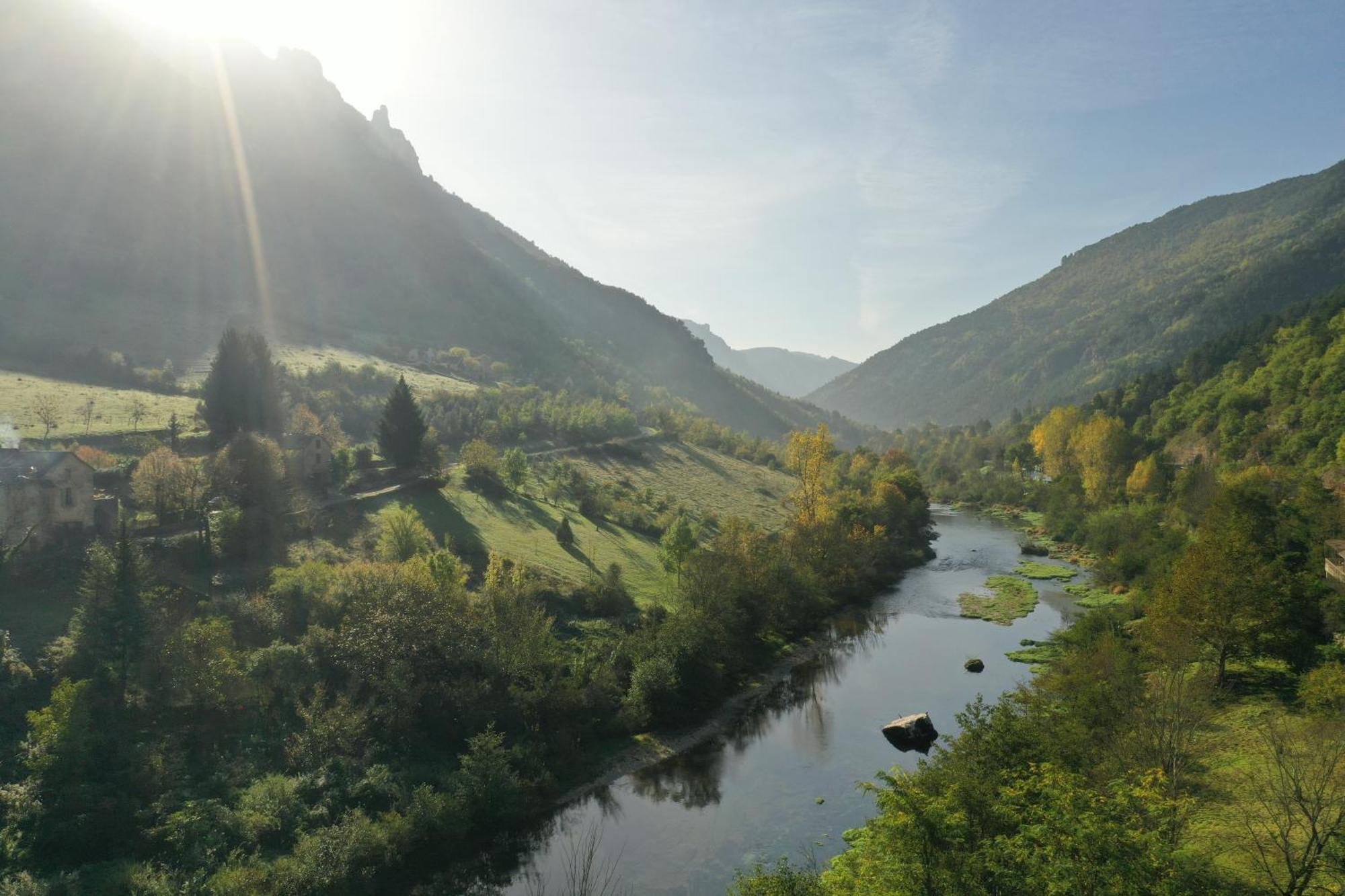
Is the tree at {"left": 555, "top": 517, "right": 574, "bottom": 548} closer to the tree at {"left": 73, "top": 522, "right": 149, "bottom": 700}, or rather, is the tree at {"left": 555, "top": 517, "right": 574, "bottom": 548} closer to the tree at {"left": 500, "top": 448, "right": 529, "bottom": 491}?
the tree at {"left": 500, "top": 448, "right": 529, "bottom": 491}

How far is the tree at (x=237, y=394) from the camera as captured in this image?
6531cm

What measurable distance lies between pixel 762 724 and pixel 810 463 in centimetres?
3135

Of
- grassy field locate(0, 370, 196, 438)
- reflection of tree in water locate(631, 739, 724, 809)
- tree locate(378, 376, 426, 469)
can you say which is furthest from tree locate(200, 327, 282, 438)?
reflection of tree in water locate(631, 739, 724, 809)

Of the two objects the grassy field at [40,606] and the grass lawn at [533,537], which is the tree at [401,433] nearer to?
the grass lawn at [533,537]

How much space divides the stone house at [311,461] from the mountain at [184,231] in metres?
64.5

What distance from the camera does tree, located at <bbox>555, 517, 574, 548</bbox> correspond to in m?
56.1

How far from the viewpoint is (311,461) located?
5788 cm

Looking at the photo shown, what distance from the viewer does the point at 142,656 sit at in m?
29.3

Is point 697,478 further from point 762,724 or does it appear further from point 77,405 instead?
point 77,405

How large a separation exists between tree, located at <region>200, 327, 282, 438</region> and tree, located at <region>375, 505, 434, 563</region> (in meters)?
27.8

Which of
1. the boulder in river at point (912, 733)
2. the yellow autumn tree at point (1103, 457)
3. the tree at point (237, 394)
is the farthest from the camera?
the yellow autumn tree at point (1103, 457)

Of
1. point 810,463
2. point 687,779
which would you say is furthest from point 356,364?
point 687,779

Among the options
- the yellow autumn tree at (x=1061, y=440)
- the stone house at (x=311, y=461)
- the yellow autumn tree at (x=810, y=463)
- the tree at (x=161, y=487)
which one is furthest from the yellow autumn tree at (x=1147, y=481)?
the tree at (x=161, y=487)

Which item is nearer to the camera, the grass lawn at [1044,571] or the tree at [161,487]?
the tree at [161,487]
